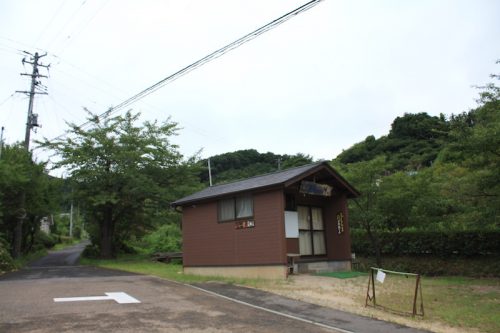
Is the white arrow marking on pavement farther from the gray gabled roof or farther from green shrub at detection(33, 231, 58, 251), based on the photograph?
green shrub at detection(33, 231, 58, 251)

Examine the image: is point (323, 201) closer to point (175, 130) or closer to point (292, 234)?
point (292, 234)

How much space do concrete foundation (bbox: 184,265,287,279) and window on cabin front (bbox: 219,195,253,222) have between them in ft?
5.67

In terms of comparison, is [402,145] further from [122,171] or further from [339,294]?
[339,294]

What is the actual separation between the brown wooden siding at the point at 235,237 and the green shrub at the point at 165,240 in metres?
15.2

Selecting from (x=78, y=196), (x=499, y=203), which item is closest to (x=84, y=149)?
(x=78, y=196)

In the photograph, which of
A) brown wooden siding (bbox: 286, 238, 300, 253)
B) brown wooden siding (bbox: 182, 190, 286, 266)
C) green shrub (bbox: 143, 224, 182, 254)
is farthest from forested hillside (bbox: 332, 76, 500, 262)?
green shrub (bbox: 143, 224, 182, 254)

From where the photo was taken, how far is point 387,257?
21219 mm

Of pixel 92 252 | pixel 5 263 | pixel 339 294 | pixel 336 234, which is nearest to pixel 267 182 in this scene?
pixel 336 234

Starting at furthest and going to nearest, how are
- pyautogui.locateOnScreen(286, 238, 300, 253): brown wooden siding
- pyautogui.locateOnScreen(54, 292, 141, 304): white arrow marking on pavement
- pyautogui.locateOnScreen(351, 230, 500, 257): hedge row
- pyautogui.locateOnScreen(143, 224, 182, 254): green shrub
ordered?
pyautogui.locateOnScreen(143, 224, 182, 254): green shrub < pyautogui.locateOnScreen(351, 230, 500, 257): hedge row < pyautogui.locateOnScreen(286, 238, 300, 253): brown wooden siding < pyautogui.locateOnScreen(54, 292, 141, 304): white arrow marking on pavement

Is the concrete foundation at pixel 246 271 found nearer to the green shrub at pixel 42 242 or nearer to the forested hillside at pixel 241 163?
the green shrub at pixel 42 242

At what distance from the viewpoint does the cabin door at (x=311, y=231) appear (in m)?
15.9

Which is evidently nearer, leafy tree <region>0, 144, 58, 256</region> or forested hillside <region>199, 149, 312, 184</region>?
leafy tree <region>0, 144, 58, 256</region>

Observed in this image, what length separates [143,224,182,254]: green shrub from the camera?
32.3m

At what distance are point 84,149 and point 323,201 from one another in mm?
15035
